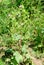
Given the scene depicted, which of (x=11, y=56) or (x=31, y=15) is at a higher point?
(x=31, y=15)

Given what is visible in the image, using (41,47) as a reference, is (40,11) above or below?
above

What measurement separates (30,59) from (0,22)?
1.09 metres

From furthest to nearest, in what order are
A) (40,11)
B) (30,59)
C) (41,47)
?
(40,11) < (41,47) < (30,59)

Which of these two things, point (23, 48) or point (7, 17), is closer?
point (23, 48)

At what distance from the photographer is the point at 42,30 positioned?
161 inches

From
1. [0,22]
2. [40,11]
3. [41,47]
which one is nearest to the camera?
[41,47]

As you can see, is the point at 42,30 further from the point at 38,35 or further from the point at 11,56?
the point at 11,56

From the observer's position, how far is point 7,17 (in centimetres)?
431

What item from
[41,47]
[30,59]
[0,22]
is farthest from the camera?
[0,22]

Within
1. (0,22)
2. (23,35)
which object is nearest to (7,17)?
(0,22)

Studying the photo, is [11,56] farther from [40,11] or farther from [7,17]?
[40,11]

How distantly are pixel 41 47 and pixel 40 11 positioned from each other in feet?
3.47

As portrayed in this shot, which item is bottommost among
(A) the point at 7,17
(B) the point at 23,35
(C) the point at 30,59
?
(C) the point at 30,59

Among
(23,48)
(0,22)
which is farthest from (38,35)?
(0,22)
